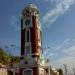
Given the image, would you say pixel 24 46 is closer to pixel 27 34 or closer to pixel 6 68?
pixel 27 34

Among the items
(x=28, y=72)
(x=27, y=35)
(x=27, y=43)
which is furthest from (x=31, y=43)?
(x=28, y=72)

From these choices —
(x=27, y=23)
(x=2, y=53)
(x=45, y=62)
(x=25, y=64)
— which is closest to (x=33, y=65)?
(x=25, y=64)

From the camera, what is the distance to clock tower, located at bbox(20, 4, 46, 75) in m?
42.8

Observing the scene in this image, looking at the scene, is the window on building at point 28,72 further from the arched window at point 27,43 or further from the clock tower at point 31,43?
the arched window at point 27,43

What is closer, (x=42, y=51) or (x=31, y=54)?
(x=31, y=54)

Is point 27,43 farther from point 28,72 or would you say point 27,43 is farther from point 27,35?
point 28,72

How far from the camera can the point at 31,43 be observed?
1752 inches

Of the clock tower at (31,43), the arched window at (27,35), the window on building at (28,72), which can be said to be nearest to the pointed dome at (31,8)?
the clock tower at (31,43)

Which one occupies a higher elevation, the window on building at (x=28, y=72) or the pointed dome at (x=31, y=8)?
the pointed dome at (x=31, y=8)

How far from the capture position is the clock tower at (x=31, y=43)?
42844 mm

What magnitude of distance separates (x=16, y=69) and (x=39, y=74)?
6.02m

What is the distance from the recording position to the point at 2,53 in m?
55.4

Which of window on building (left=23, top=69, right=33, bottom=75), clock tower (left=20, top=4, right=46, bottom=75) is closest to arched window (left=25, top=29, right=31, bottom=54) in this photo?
clock tower (left=20, top=4, right=46, bottom=75)

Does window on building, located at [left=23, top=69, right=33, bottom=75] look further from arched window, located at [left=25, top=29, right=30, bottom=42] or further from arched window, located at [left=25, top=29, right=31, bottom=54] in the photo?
arched window, located at [left=25, top=29, right=30, bottom=42]
